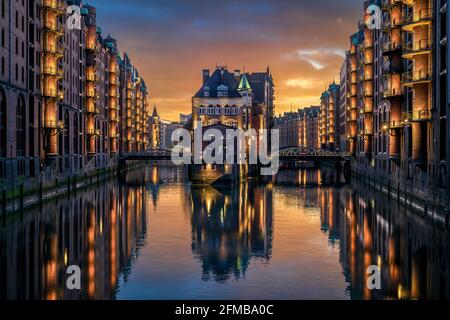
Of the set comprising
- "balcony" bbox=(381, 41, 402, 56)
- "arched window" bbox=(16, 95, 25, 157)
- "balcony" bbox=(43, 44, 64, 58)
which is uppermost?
"balcony" bbox=(43, 44, 64, 58)

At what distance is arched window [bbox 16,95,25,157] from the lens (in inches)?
2447

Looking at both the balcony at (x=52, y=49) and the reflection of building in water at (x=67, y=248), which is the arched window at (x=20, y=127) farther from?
the balcony at (x=52, y=49)

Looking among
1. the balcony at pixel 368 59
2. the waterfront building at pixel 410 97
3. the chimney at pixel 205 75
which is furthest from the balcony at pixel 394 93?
the chimney at pixel 205 75

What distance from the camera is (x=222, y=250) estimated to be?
40.3m

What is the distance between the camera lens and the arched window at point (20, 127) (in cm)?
6216

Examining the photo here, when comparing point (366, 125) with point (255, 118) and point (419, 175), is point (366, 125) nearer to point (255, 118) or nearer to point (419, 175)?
point (419, 175)

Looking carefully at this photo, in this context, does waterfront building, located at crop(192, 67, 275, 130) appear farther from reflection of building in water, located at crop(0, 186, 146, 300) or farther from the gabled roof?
reflection of building in water, located at crop(0, 186, 146, 300)

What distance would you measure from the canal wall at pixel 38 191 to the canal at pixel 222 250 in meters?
1.20

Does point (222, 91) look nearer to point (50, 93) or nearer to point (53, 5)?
point (53, 5)

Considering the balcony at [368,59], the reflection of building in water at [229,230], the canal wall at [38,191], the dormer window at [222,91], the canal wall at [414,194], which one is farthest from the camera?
the dormer window at [222,91]

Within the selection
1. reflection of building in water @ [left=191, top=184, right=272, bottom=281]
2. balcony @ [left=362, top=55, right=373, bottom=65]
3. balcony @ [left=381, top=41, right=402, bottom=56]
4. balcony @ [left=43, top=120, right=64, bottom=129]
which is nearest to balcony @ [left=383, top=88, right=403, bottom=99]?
balcony @ [left=381, top=41, right=402, bottom=56]

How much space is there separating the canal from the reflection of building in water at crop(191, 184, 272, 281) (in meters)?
0.09

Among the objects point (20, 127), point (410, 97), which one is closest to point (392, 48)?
point (410, 97)

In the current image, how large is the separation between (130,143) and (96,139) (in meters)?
53.1
